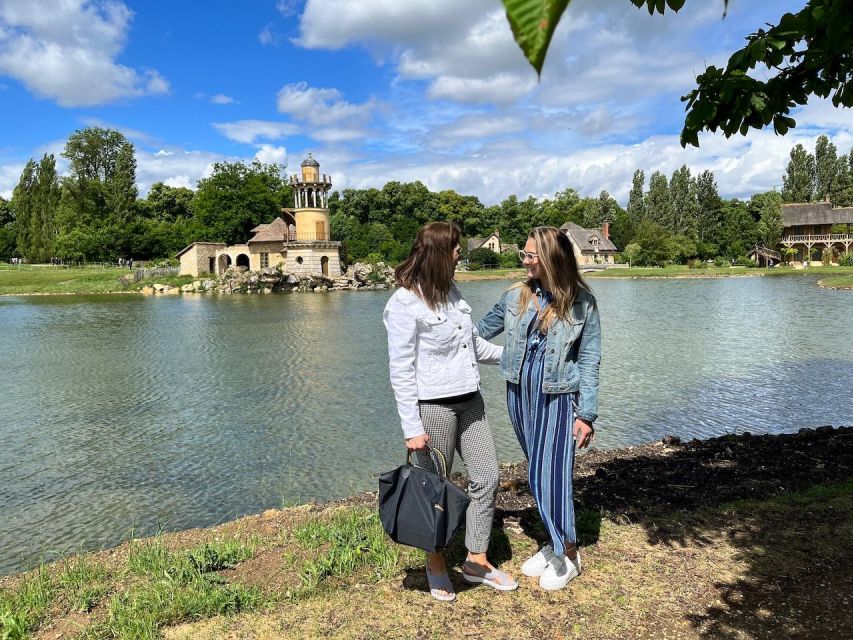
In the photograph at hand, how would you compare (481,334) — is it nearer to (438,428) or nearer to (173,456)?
(438,428)

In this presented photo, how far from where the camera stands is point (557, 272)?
13.3 ft

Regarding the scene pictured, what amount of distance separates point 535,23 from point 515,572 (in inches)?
172

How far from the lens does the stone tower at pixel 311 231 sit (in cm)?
5691

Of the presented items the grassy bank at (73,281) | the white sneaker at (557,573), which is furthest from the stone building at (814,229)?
the white sneaker at (557,573)

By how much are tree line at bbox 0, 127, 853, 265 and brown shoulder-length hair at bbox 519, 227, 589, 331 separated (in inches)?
2494

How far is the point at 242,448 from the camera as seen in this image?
998cm

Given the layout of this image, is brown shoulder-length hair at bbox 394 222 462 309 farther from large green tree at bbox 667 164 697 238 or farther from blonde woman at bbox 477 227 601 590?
large green tree at bbox 667 164 697 238

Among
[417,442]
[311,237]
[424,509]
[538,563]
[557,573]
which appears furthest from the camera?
[311,237]

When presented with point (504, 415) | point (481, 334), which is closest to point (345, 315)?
point (504, 415)

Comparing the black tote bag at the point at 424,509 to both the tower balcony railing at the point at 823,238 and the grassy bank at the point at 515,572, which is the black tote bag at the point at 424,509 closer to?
the grassy bank at the point at 515,572

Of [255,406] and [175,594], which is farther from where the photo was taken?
[255,406]

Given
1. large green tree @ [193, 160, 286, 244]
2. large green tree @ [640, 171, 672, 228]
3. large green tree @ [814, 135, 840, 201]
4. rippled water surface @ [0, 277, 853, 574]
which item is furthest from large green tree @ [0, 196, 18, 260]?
large green tree @ [814, 135, 840, 201]

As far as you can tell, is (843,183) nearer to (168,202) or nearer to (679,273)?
(679,273)

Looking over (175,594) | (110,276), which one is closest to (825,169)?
(110,276)
